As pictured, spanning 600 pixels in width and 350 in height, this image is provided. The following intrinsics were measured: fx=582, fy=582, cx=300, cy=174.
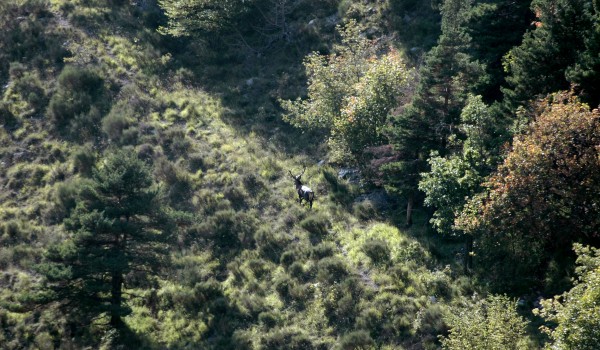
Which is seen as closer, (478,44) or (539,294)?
(539,294)

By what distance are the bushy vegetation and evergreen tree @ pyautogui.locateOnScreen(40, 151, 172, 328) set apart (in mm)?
97

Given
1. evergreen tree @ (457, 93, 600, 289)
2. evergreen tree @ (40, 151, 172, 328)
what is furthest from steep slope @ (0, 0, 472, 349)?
evergreen tree @ (457, 93, 600, 289)

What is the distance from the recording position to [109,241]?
2538cm

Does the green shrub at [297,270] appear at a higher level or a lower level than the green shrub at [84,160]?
lower

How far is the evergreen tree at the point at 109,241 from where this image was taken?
2428cm

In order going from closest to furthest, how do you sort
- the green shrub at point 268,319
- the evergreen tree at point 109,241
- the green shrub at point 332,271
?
1. the evergreen tree at point 109,241
2. the green shrub at point 268,319
3. the green shrub at point 332,271

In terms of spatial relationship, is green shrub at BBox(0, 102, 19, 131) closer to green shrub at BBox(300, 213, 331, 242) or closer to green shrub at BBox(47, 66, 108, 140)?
green shrub at BBox(47, 66, 108, 140)

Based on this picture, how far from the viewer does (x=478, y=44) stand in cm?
2903

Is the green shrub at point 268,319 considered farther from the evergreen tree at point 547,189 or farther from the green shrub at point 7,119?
the green shrub at point 7,119

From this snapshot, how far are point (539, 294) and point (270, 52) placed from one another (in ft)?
102

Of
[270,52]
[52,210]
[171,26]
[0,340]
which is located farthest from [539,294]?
[171,26]

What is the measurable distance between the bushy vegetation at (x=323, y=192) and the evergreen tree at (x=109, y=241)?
0.10 m

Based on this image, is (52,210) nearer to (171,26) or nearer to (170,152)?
(170,152)

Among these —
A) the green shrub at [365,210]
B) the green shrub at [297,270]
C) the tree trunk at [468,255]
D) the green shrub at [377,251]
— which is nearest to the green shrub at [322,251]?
the green shrub at [297,270]
